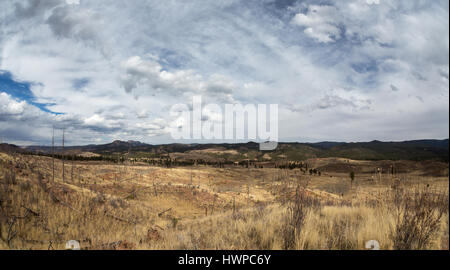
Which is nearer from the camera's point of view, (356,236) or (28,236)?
(356,236)

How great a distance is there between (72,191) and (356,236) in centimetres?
1079

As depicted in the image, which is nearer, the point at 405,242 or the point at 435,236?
the point at 405,242

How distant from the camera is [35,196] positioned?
7922 millimetres

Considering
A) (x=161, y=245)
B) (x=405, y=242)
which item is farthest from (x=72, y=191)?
(x=405, y=242)

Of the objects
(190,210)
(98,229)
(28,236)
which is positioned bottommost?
(190,210)

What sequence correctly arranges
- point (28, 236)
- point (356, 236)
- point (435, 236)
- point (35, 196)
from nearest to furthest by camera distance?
point (356, 236) < point (435, 236) < point (28, 236) < point (35, 196)

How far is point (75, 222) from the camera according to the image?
24.2 feet

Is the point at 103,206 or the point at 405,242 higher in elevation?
the point at 405,242

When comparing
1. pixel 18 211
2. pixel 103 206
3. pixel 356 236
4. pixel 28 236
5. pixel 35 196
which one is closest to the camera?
pixel 356 236
